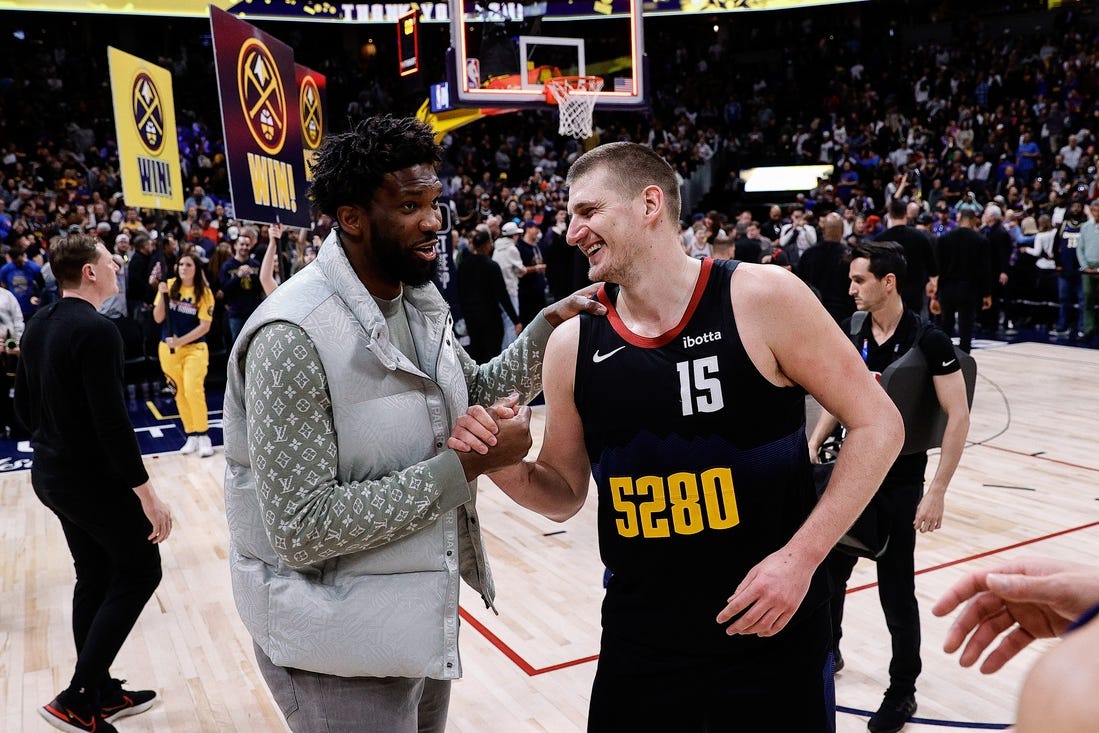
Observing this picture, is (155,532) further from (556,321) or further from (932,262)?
(932,262)

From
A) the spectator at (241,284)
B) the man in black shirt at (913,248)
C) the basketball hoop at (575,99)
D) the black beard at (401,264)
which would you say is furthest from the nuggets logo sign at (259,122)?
the basketball hoop at (575,99)

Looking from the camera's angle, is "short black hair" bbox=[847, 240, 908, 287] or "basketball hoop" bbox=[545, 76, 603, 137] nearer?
"short black hair" bbox=[847, 240, 908, 287]

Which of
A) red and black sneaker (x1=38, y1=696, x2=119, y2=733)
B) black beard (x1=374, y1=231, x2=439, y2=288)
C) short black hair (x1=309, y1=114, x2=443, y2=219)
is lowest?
red and black sneaker (x1=38, y1=696, x2=119, y2=733)

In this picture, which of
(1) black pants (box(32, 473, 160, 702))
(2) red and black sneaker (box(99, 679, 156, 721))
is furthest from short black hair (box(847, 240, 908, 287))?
(2) red and black sneaker (box(99, 679, 156, 721))

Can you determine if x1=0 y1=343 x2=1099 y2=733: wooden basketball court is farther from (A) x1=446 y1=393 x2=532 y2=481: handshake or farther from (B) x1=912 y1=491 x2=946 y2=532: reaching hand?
(A) x1=446 y1=393 x2=532 y2=481: handshake

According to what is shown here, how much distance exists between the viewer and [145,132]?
650 centimetres

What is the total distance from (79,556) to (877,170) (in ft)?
63.1

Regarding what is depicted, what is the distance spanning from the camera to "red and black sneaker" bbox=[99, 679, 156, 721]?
3.59m

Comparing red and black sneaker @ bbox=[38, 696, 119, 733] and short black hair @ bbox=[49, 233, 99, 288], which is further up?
short black hair @ bbox=[49, 233, 99, 288]

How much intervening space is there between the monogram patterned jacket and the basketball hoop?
9551 mm

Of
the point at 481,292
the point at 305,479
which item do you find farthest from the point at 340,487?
the point at 481,292

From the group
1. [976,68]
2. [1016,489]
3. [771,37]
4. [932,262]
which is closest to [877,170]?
[976,68]

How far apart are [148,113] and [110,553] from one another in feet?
13.6

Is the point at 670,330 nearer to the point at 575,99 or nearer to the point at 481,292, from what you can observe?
the point at 481,292
